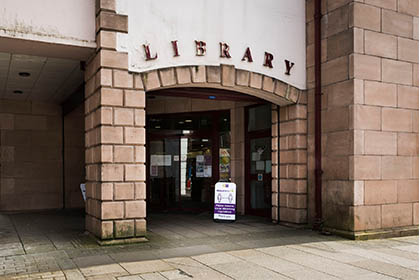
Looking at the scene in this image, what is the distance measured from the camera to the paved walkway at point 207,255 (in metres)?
5.95

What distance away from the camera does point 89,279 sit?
5.63 meters

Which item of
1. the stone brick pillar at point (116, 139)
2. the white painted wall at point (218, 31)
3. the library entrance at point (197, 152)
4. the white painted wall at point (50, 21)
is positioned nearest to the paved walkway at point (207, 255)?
the stone brick pillar at point (116, 139)

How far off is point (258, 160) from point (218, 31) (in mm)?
4112

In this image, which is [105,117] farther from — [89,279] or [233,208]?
[233,208]

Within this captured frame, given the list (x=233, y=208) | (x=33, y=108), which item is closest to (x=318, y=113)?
(x=233, y=208)

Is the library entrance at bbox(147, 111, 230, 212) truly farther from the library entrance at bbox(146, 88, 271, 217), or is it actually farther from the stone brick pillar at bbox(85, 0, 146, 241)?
the stone brick pillar at bbox(85, 0, 146, 241)

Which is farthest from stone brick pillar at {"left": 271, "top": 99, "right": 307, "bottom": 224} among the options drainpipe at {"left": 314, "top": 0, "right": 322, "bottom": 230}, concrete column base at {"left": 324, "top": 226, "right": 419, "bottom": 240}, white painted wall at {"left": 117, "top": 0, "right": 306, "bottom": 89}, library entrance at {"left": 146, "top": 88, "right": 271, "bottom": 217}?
library entrance at {"left": 146, "top": 88, "right": 271, "bottom": 217}

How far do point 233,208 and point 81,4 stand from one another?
5685 mm

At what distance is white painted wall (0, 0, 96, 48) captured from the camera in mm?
7230

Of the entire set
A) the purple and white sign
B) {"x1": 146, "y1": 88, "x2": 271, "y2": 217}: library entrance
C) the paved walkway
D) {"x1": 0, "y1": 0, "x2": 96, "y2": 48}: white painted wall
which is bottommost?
the paved walkway

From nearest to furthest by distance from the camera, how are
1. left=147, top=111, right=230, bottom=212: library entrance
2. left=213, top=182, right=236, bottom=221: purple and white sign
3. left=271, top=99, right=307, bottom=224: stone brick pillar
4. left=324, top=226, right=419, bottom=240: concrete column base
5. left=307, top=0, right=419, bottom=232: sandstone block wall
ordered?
left=324, top=226, right=419, bottom=240: concrete column base < left=307, top=0, right=419, bottom=232: sandstone block wall < left=271, top=99, right=307, bottom=224: stone brick pillar < left=213, top=182, right=236, bottom=221: purple and white sign < left=147, top=111, right=230, bottom=212: library entrance

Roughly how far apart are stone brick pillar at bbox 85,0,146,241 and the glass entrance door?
4.31 metres

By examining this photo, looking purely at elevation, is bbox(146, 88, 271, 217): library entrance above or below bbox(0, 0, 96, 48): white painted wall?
below

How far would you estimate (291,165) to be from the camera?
980 centimetres
